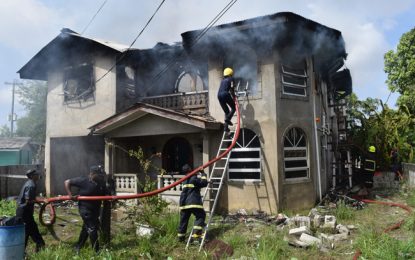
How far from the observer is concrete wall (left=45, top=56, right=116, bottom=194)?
1409 cm

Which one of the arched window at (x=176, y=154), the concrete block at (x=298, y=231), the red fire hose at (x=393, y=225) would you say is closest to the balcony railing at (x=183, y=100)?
the arched window at (x=176, y=154)

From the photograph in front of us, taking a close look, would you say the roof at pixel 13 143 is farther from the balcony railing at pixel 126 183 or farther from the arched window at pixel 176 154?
the arched window at pixel 176 154

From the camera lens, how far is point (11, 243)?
6270mm

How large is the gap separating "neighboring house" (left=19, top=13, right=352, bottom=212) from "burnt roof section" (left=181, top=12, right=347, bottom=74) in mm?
33

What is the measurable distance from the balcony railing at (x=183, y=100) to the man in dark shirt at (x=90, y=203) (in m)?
5.62

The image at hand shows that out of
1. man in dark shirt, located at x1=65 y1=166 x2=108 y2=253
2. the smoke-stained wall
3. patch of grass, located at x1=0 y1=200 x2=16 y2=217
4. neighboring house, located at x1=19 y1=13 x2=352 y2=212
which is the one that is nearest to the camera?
man in dark shirt, located at x1=65 y1=166 x2=108 y2=253

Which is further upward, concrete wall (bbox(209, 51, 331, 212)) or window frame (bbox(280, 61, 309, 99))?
window frame (bbox(280, 61, 309, 99))

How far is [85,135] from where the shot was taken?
1447cm

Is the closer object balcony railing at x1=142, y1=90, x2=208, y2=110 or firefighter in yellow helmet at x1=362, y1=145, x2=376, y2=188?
firefighter in yellow helmet at x1=362, y1=145, x2=376, y2=188

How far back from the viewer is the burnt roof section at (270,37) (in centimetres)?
1088

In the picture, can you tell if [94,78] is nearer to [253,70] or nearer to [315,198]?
[253,70]

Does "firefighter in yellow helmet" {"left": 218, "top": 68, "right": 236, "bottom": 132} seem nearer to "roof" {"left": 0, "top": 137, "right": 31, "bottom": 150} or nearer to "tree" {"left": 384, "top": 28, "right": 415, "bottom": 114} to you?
"tree" {"left": 384, "top": 28, "right": 415, "bottom": 114}

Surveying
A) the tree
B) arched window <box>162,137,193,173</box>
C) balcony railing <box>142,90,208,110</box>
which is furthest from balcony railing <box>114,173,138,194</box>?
the tree

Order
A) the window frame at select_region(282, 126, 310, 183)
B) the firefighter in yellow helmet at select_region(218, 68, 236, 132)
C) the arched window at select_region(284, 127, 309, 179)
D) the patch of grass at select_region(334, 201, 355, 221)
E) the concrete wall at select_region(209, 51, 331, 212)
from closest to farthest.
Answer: the patch of grass at select_region(334, 201, 355, 221) → the firefighter in yellow helmet at select_region(218, 68, 236, 132) → the concrete wall at select_region(209, 51, 331, 212) → the window frame at select_region(282, 126, 310, 183) → the arched window at select_region(284, 127, 309, 179)
